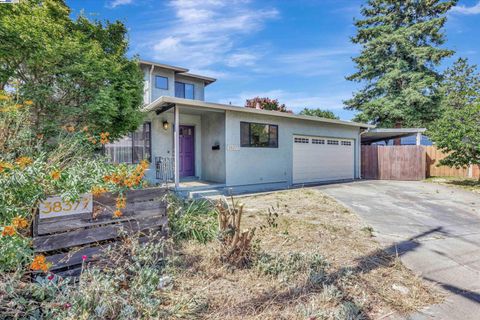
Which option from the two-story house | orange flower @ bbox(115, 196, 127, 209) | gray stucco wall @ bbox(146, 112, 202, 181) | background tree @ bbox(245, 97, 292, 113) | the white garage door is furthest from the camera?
background tree @ bbox(245, 97, 292, 113)

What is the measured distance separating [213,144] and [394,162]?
1051cm

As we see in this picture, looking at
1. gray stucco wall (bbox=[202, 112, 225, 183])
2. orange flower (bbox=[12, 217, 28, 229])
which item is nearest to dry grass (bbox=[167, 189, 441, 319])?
orange flower (bbox=[12, 217, 28, 229])

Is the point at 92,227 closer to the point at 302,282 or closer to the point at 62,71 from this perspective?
the point at 302,282

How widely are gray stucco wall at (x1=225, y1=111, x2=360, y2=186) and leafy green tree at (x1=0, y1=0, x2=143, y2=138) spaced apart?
136 inches

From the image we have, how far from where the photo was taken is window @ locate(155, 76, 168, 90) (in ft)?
50.0

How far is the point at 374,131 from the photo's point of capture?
15.2 m

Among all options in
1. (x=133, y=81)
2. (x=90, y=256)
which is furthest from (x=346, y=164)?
(x=90, y=256)

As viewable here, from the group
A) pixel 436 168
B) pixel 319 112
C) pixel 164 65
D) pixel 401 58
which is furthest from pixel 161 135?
pixel 319 112

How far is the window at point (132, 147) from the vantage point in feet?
30.4

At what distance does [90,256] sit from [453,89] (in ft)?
95.4

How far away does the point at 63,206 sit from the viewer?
2645 mm

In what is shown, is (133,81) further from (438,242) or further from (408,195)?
(408,195)

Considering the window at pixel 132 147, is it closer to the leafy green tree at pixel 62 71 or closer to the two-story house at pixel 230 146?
the two-story house at pixel 230 146

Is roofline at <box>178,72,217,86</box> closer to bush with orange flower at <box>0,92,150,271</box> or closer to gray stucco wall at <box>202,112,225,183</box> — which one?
gray stucco wall at <box>202,112,225,183</box>
